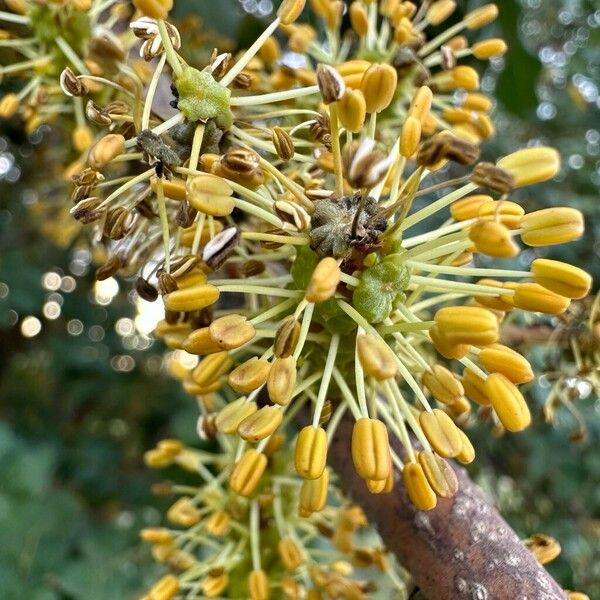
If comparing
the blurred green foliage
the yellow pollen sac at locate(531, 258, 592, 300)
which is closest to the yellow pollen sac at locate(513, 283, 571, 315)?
the yellow pollen sac at locate(531, 258, 592, 300)

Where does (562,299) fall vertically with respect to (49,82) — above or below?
above

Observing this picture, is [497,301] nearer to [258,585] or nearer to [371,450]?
[371,450]

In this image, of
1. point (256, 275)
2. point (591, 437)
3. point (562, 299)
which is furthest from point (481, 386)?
point (591, 437)

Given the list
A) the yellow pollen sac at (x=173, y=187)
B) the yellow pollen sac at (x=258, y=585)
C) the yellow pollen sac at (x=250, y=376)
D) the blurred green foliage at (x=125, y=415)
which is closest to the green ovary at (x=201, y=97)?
the yellow pollen sac at (x=173, y=187)

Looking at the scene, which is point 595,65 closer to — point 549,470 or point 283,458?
point 549,470

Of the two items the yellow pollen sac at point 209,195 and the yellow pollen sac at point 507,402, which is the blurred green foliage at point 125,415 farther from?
the yellow pollen sac at point 209,195

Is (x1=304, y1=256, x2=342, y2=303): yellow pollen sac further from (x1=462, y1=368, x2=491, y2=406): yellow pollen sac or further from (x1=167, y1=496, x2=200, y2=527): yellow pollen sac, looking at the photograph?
(x1=167, y1=496, x2=200, y2=527): yellow pollen sac

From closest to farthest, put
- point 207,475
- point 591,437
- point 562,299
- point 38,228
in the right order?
point 562,299 → point 207,475 → point 591,437 → point 38,228
